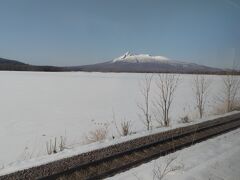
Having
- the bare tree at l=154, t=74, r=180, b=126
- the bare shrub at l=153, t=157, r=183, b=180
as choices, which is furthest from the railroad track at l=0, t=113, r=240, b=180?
the bare tree at l=154, t=74, r=180, b=126

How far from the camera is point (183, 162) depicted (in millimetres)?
6301

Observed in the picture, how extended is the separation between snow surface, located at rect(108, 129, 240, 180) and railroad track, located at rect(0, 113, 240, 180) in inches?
11.0

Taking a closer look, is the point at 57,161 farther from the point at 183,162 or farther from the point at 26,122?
the point at 26,122

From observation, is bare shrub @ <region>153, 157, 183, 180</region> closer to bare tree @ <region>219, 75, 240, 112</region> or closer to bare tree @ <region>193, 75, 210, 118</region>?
bare tree @ <region>193, 75, 210, 118</region>

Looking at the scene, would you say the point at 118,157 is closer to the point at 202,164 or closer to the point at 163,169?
the point at 163,169

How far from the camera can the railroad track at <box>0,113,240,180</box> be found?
534 centimetres

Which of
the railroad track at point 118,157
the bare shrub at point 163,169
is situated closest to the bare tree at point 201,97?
the railroad track at point 118,157

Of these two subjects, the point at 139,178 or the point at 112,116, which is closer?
the point at 139,178

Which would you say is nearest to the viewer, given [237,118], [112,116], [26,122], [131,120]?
[237,118]

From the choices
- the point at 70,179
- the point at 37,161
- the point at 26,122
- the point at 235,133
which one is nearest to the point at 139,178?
the point at 70,179

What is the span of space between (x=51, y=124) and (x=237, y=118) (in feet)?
28.2

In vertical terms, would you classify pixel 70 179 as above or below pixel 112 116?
above

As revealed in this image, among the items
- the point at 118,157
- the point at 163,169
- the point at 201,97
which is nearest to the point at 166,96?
the point at 201,97

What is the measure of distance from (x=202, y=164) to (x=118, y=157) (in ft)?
6.18
